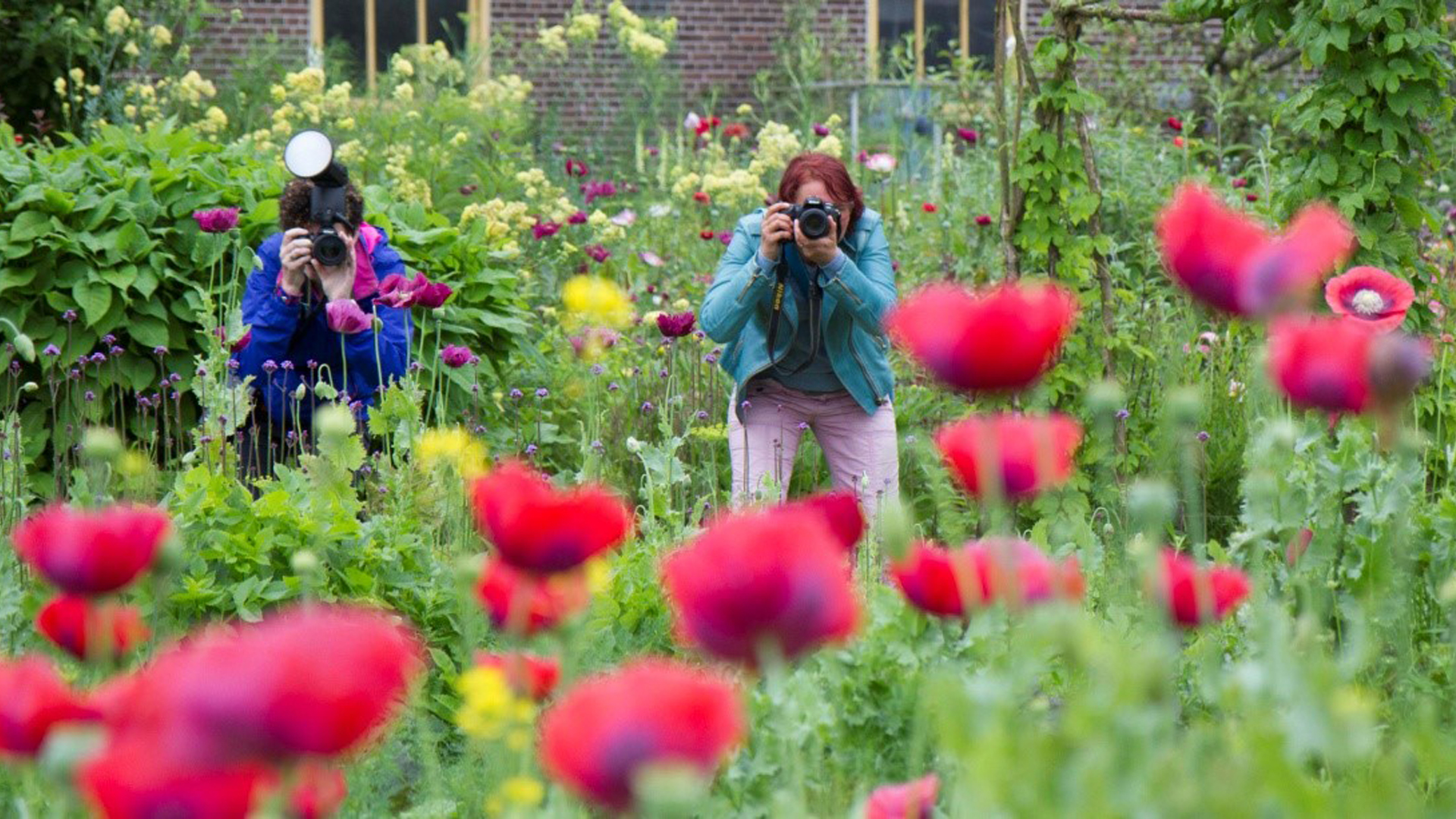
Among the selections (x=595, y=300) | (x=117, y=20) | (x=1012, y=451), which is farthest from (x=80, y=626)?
(x=117, y=20)

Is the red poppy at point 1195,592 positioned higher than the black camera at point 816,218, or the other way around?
the black camera at point 816,218

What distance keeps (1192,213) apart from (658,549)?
1.57 m

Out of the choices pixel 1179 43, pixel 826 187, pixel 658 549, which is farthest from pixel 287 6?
pixel 658 549

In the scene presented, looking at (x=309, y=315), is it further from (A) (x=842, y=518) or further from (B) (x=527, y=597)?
(B) (x=527, y=597)

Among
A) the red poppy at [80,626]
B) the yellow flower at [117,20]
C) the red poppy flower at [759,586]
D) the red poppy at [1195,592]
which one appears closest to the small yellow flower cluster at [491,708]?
the red poppy flower at [759,586]

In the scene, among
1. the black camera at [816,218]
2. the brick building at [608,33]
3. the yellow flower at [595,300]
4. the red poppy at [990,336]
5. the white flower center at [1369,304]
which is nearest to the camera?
the red poppy at [990,336]

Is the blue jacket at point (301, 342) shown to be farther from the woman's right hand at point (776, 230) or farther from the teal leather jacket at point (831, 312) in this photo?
the woman's right hand at point (776, 230)

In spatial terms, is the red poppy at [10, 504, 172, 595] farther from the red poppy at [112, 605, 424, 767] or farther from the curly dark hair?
the curly dark hair

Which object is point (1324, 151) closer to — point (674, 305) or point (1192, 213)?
point (674, 305)

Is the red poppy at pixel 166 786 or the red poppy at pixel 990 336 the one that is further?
the red poppy at pixel 990 336

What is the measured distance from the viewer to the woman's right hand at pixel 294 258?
3.68 m

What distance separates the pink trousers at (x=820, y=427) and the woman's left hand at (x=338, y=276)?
2.98ft

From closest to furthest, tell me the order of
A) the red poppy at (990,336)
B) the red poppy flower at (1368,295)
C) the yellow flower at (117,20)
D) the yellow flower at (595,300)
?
the red poppy at (990,336)
the red poppy flower at (1368,295)
the yellow flower at (595,300)
the yellow flower at (117,20)

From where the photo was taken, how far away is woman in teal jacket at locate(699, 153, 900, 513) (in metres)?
3.56
